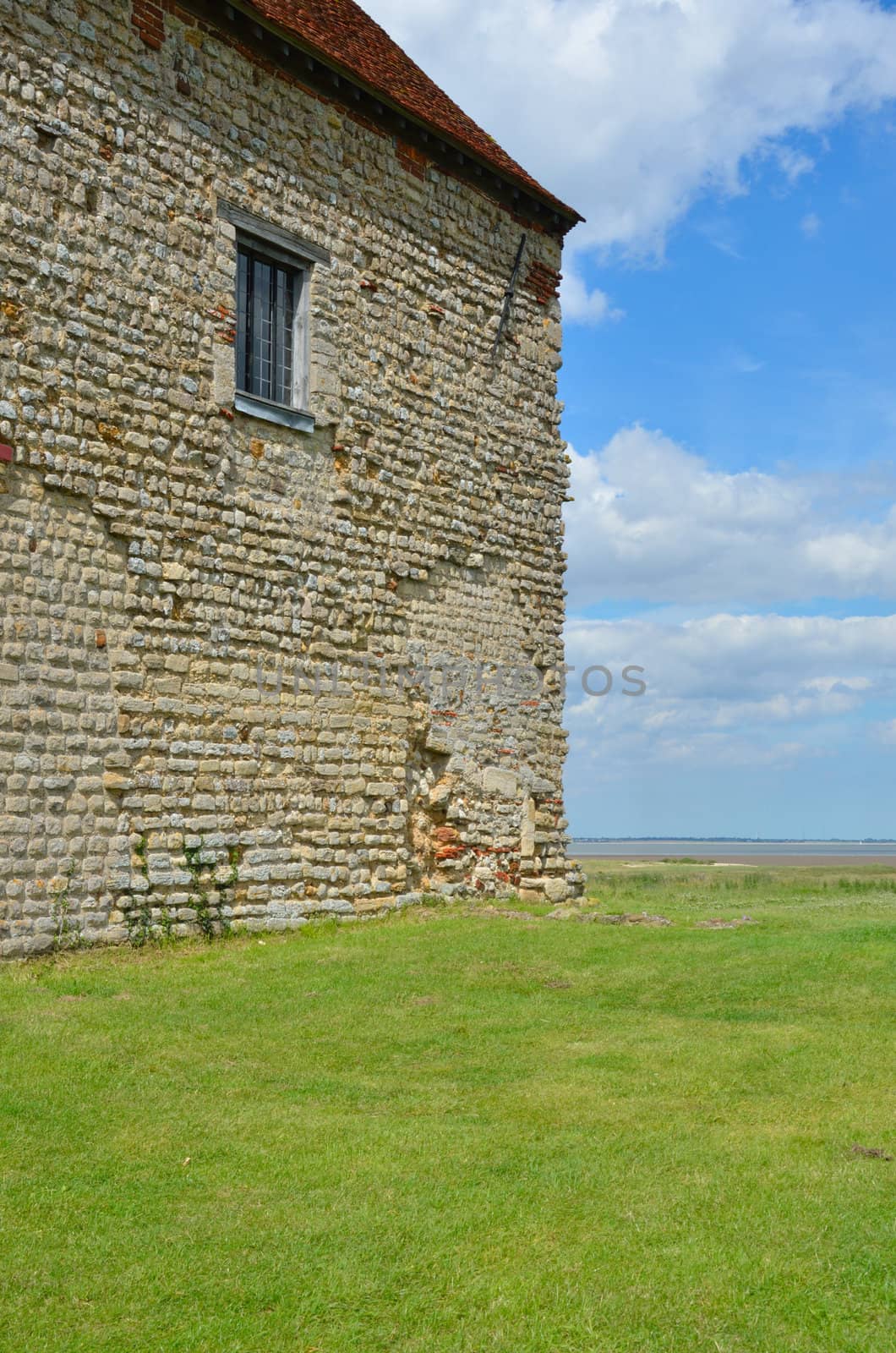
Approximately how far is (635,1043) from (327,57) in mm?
10007

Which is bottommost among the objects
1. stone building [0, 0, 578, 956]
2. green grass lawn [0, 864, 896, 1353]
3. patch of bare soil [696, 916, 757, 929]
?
green grass lawn [0, 864, 896, 1353]

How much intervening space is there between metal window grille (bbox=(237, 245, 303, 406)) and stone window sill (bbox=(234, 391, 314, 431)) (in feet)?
0.36

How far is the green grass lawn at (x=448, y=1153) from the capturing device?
13.3ft

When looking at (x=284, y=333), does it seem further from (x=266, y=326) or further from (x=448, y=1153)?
(x=448, y=1153)

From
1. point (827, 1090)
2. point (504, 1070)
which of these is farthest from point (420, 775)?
point (827, 1090)

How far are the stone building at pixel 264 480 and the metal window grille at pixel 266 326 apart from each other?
4 centimetres

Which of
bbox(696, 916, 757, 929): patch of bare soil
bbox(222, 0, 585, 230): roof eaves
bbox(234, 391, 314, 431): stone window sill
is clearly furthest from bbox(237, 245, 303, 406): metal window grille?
bbox(696, 916, 757, 929): patch of bare soil

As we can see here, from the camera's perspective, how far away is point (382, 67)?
1417 centimetres

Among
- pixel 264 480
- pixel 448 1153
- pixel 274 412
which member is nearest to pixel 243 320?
pixel 274 412

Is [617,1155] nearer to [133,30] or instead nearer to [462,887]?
[462,887]

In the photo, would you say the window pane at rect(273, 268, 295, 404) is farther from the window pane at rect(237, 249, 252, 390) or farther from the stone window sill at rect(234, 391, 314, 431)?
Result: the window pane at rect(237, 249, 252, 390)

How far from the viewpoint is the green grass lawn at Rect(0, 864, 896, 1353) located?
4.04 metres

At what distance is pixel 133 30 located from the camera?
1087 centimetres

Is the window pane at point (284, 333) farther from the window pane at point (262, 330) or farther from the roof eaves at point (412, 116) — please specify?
the roof eaves at point (412, 116)
